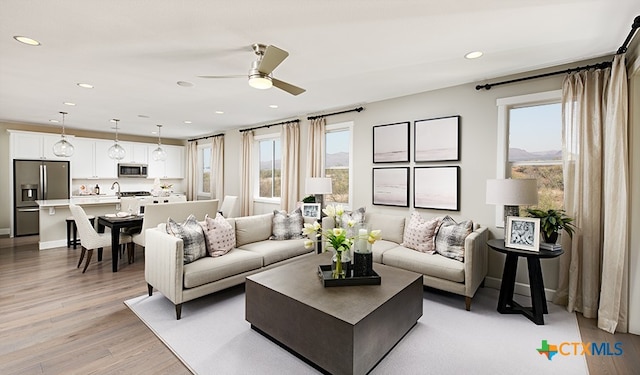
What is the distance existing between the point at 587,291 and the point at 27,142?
399 inches

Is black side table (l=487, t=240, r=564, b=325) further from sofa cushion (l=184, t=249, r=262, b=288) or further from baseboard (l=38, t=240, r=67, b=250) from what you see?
baseboard (l=38, t=240, r=67, b=250)

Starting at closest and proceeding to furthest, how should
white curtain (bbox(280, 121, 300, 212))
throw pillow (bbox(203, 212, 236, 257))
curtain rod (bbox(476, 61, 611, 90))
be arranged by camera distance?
curtain rod (bbox(476, 61, 611, 90)), throw pillow (bbox(203, 212, 236, 257)), white curtain (bbox(280, 121, 300, 212))

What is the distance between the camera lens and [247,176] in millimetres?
6793

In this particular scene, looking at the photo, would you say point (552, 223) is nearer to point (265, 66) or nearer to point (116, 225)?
point (265, 66)

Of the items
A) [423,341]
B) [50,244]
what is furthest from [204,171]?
[423,341]

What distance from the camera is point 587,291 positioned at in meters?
2.88

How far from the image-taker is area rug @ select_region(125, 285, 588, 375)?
6.99ft

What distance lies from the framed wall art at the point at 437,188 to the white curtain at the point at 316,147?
1.75 metres

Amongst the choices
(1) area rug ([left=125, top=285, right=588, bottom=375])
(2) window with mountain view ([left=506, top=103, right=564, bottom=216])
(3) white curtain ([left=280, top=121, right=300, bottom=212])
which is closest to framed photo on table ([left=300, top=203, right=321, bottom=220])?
(3) white curtain ([left=280, top=121, right=300, bottom=212])

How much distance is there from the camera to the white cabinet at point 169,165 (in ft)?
28.0

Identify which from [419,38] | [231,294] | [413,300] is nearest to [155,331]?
[231,294]

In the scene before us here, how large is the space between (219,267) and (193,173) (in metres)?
6.23

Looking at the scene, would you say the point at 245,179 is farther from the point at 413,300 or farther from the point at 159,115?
the point at 413,300

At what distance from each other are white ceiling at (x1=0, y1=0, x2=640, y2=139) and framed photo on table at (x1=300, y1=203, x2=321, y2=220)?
1.71 m
